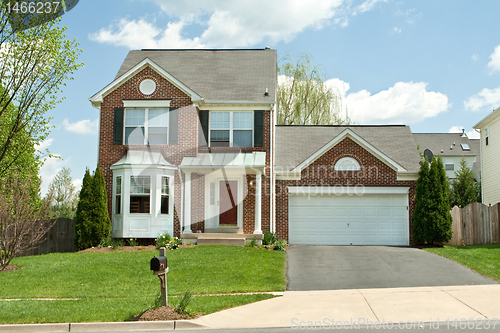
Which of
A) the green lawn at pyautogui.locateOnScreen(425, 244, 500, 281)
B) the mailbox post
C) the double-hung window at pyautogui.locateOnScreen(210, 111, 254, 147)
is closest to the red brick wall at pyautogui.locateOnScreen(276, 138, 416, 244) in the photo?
the double-hung window at pyautogui.locateOnScreen(210, 111, 254, 147)

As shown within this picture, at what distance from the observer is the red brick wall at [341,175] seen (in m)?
20.1

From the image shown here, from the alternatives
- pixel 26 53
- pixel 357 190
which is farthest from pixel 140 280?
pixel 357 190

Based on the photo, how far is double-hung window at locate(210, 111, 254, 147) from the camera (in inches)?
790

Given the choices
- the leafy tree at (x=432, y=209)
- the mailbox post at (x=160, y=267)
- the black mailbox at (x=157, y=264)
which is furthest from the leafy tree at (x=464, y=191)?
the black mailbox at (x=157, y=264)

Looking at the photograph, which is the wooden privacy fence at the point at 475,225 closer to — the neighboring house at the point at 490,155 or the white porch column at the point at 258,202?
the neighboring house at the point at 490,155

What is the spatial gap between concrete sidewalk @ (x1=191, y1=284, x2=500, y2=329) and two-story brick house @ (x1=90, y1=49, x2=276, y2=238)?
27.5ft

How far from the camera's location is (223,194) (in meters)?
19.8

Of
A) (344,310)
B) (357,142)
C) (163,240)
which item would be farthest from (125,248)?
(344,310)

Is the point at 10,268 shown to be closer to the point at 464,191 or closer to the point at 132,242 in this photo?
the point at 132,242

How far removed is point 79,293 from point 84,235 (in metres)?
6.98

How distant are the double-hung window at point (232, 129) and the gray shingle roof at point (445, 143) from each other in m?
32.3

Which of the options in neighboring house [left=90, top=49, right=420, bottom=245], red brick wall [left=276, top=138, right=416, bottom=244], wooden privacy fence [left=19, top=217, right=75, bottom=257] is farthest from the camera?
wooden privacy fence [left=19, top=217, right=75, bottom=257]

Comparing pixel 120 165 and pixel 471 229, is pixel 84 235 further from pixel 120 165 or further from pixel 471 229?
pixel 471 229

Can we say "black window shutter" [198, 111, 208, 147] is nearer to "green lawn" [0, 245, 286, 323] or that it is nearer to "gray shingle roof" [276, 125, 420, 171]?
"gray shingle roof" [276, 125, 420, 171]
